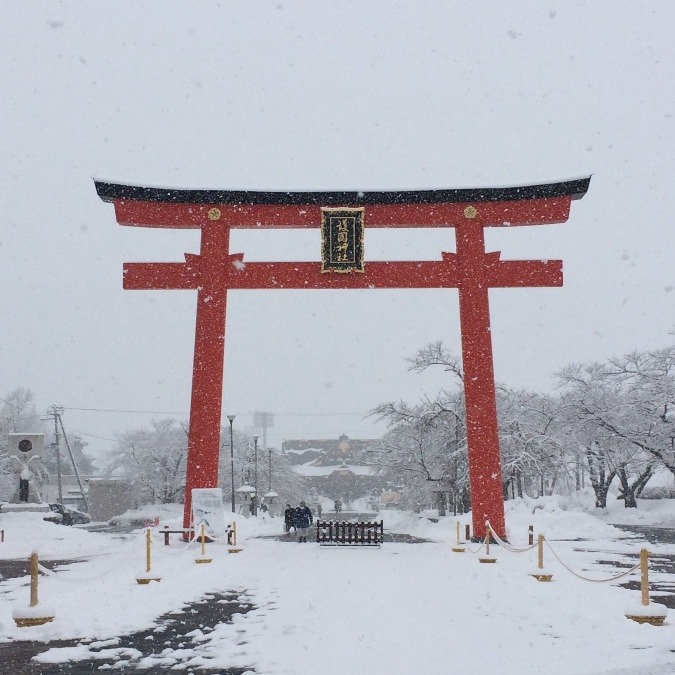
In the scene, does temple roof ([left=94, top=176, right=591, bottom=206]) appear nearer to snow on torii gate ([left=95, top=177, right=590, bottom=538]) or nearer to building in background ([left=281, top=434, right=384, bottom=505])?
snow on torii gate ([left=95, top=177, right=590, bottom=538])

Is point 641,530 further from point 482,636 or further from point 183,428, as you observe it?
point 183,428

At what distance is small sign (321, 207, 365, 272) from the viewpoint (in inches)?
758

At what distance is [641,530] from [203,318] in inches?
735

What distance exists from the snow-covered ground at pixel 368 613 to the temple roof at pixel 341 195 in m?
9.70

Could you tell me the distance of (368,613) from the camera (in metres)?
8.49

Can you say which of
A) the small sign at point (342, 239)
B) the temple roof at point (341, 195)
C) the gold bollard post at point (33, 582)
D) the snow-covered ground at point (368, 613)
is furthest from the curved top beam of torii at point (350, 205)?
the gold bollard post at point (33, 582)

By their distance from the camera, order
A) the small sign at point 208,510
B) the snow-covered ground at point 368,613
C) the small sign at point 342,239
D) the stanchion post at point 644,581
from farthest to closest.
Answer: the small sign at point 342,239
the small sign at point 208,510
the stanchion post at point 644,581
the snow-covered ground at point 368,613

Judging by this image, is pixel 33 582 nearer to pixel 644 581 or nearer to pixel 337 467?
pixel 644 581

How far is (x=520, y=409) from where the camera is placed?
41.6m

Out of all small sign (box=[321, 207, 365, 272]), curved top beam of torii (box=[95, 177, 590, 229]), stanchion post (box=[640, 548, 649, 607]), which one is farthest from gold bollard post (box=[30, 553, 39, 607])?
curved top beam of torii (box=[95, 177, 590, 229])

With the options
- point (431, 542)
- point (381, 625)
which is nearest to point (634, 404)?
point (431, 542)

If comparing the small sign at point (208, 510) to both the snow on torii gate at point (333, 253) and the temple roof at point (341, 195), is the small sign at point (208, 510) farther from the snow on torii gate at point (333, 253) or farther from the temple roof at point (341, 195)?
the temple roof at point (341, 195)

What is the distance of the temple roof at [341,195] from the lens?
751 inches

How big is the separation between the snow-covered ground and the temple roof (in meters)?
9.70
